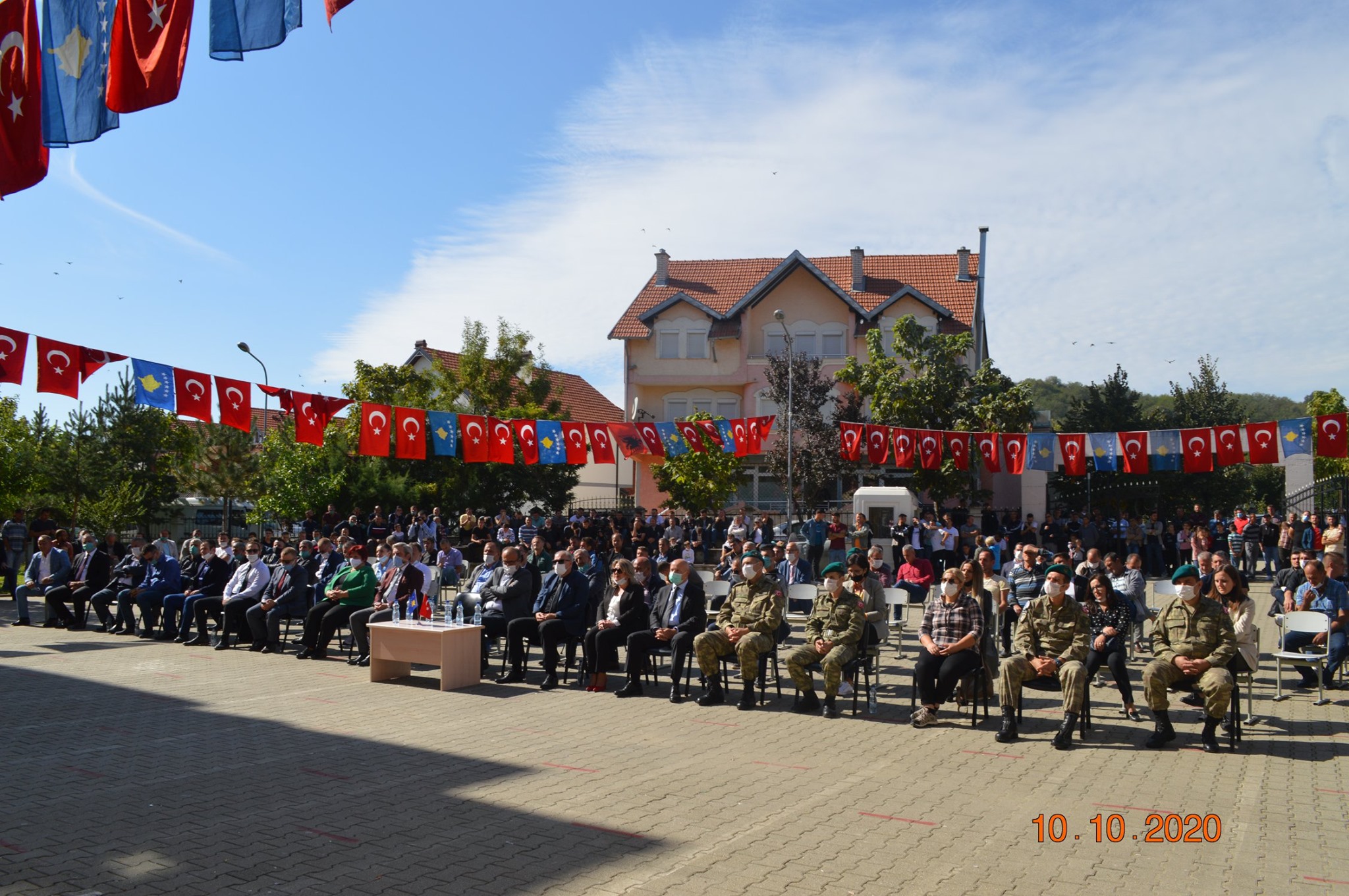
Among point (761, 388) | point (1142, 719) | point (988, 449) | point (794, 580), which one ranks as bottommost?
point (1142, 719)

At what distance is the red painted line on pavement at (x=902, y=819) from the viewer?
21.5 feet

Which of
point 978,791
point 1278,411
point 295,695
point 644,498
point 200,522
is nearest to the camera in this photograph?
point 978,791

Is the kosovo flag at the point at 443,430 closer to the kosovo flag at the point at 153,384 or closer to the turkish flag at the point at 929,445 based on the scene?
the kosovo flag at the point at 153,384

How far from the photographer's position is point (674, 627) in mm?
11586

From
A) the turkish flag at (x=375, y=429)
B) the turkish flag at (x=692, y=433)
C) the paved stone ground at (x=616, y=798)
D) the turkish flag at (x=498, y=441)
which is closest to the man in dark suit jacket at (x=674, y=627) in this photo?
the paved stone ground at (x=616, y=798)

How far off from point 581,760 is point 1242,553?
2143 cm

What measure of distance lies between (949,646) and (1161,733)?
6.35ft

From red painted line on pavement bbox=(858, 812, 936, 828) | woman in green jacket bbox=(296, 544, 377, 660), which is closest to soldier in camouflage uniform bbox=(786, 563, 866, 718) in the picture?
red painted line on pavement bbox=(858, 812, 936, 828)

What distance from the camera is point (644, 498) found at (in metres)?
42.1

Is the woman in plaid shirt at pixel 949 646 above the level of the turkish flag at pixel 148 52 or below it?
below

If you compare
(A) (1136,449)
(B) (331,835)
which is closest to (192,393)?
(B) (331,835)

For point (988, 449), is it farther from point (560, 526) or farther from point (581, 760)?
point (581, 760)

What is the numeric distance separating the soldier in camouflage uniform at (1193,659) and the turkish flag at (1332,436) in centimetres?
1325

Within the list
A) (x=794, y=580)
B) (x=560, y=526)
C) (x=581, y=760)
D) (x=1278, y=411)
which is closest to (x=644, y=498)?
(x=560, y=526)
